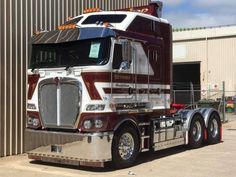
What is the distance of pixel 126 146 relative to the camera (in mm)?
11328

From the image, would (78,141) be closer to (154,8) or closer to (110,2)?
(154,8)

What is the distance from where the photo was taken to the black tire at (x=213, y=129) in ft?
50.3

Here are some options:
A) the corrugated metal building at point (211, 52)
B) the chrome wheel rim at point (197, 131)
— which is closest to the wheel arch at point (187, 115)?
the chrome wheel rim at point (197, 131)

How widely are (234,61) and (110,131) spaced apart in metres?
30.0

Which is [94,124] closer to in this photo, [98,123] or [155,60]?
[98,123]

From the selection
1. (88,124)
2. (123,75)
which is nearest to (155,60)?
(123,75)

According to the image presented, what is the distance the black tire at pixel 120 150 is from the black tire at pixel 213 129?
4350 mm

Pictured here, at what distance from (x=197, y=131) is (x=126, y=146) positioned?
158 inches

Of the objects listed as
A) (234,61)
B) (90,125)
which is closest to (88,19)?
(90,125)

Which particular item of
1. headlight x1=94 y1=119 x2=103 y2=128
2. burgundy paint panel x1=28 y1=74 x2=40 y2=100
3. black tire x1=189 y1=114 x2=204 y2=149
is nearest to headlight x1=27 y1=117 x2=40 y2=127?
burgundy paint panel x1=28 y1=74 x2=40 y2=100

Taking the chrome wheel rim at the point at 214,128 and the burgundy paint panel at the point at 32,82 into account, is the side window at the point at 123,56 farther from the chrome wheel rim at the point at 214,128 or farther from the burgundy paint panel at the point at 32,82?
the chrome wheel rim at the point at 214,128

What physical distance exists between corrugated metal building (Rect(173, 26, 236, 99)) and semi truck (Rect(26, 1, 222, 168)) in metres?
27.0

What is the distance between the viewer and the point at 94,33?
10719mm

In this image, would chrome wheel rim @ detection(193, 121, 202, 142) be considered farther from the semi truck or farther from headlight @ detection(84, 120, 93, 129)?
headlight @ detection(84, 120, 93, 129)
